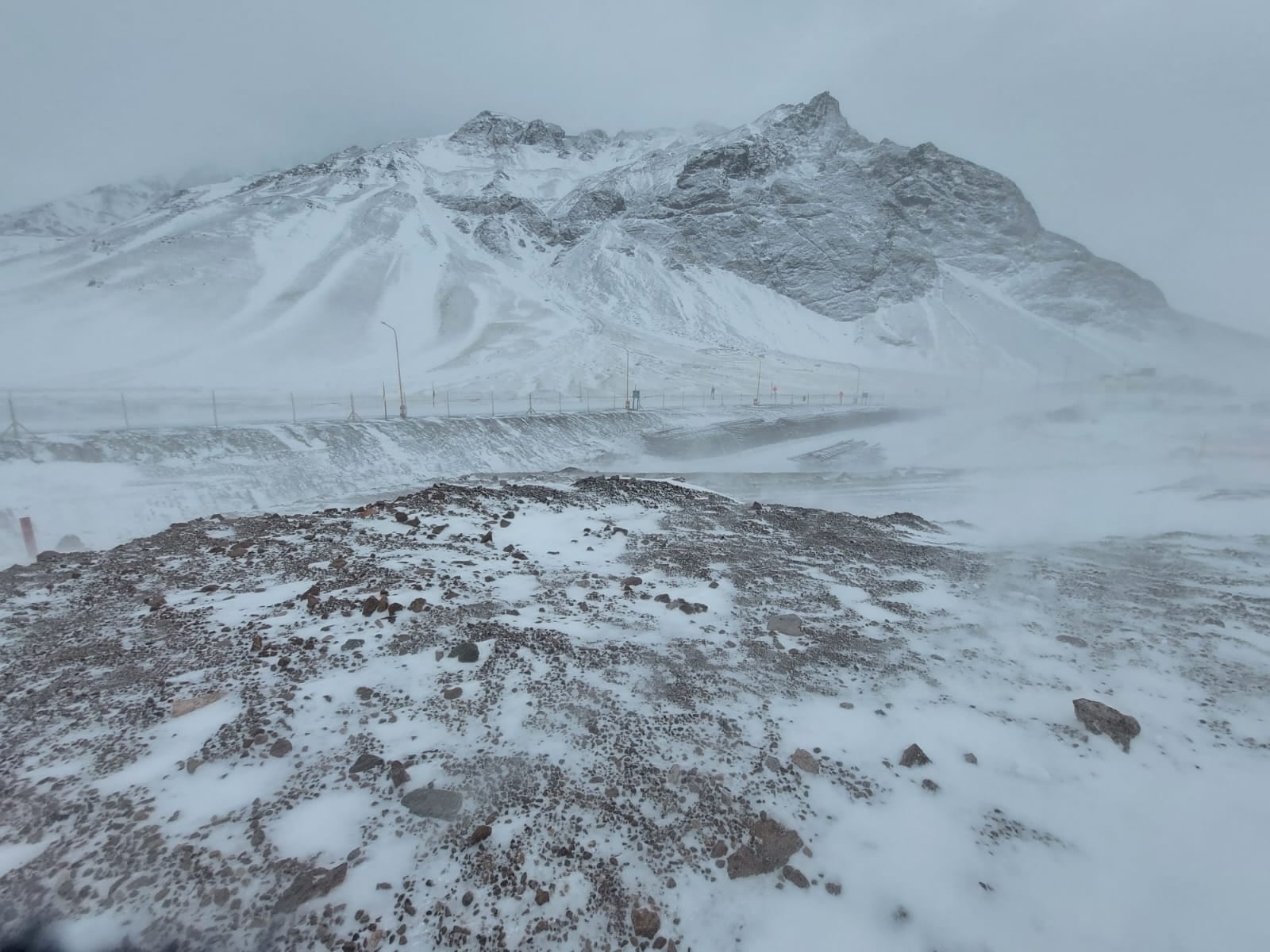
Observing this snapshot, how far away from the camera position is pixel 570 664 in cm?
607

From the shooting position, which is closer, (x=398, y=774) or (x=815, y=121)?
(x=398, y=774)

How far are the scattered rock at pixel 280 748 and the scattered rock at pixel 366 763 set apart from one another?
565 mm

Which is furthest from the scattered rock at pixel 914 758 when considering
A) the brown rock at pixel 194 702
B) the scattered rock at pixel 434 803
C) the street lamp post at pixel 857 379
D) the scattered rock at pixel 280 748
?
the street lamp post at pixel 857 379

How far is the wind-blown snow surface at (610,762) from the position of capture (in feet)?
11.4

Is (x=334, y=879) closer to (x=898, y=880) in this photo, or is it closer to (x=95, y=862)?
(x=95, y=862)

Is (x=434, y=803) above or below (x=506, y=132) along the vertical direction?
below

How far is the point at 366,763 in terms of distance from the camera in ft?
14.4

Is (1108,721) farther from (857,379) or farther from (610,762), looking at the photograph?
(857,379)

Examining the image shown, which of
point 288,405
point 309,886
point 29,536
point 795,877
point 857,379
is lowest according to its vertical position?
point 29,536

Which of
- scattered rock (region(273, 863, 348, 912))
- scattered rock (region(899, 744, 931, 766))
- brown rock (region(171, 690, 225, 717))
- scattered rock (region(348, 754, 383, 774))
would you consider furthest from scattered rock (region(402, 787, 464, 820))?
scattered rock (region(899, 744, 931, 766))

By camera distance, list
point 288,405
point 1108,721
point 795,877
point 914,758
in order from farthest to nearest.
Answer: point 288,405, point 1108,721, point 914,758, point 795,877

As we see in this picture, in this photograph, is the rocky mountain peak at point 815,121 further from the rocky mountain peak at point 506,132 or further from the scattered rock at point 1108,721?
the scattered rock at point 1108,721

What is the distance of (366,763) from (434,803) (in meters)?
0.74

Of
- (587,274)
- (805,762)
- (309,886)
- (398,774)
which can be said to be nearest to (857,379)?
(587,274)
